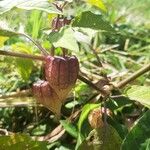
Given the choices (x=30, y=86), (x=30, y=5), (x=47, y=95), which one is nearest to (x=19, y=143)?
(x=47, y=95)

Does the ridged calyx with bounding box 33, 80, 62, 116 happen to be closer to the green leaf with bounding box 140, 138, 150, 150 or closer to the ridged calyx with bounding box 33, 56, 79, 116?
the ridged calyx with bounding box 33, 56, 79, 116

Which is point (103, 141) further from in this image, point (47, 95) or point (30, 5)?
point (30, 5)

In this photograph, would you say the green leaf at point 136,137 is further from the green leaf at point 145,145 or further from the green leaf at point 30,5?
the green leaf at point 30,5

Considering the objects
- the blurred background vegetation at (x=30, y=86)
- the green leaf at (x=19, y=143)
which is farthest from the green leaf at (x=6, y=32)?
the green leaf at (x=19, y=143)

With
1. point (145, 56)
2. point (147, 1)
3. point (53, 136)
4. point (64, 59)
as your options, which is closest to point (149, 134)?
point (64, 59)

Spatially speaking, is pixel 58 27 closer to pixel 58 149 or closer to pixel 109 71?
pixel 58 149

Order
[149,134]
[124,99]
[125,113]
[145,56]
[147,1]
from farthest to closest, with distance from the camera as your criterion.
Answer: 1. [147,1]
2. [145,56]
3. [125,113]
4. [124,99]
5. [149,134]

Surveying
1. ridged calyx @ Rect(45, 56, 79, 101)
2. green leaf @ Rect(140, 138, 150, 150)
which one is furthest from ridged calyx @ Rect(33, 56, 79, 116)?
green leaf @ Rect(140, 138, 150, 150)
